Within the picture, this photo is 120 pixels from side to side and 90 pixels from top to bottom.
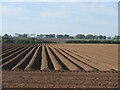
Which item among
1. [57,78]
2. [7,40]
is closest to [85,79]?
[57,78]

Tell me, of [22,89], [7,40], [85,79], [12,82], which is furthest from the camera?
[7,40]

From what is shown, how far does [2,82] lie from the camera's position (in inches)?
444

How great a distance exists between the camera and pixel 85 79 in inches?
484

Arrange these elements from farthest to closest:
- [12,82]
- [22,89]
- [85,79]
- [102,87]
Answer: [85,79]
[12,82]
[102,87]
[22,89]

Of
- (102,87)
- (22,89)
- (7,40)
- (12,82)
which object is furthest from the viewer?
(7,40)

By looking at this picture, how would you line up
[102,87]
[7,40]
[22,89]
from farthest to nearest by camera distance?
[7,40]
[102,87]
[22,89]

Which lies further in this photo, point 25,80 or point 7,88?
point 25,80

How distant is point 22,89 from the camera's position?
378 inches

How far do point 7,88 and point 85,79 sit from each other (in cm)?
406

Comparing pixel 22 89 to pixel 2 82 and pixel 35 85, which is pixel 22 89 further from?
pixel 2 82

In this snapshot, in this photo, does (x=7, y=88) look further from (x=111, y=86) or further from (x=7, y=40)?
(x=7, y=40)

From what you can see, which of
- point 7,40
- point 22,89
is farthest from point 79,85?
point 7,40

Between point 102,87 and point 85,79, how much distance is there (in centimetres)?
207

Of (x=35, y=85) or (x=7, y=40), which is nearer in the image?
(x=35, y=85)
